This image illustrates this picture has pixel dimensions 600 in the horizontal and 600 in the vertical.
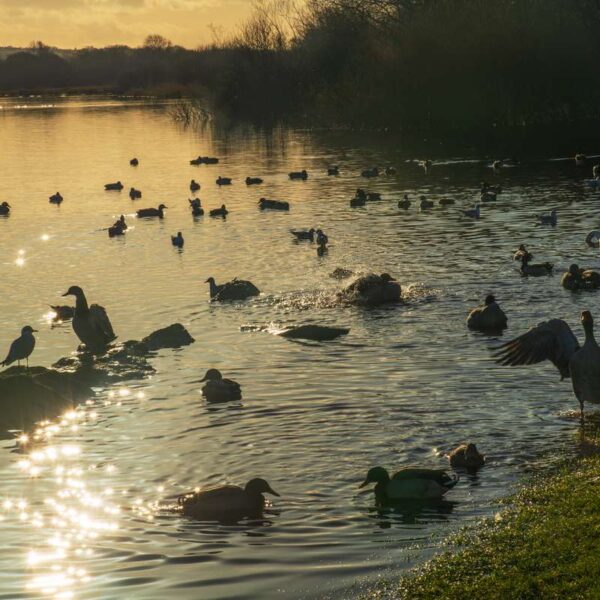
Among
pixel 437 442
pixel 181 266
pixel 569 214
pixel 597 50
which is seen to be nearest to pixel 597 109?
pixel 597 50

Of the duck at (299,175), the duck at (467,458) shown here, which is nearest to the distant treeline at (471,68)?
the duck at (299,175)

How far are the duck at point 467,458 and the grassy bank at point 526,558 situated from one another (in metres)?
2.22

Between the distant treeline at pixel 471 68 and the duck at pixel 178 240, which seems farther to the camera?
the distant treeline at pixel 471 68

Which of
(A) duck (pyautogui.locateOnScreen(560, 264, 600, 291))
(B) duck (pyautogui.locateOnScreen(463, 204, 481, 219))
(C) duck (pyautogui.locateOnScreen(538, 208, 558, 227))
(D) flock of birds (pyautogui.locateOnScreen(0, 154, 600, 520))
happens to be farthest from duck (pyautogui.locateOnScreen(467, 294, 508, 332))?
(B) duck (pyautogui.locateOnScreen(463, 204, 481, 219))

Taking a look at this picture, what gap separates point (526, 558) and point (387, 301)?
19.1m

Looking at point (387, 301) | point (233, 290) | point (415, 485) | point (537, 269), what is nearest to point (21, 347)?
point (233, 290)

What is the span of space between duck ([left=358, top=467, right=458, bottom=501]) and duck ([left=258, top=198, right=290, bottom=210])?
123 ft

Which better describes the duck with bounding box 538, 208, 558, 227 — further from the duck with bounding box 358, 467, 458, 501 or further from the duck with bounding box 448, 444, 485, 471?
the duck with bounding box 358, 467, 458, 501

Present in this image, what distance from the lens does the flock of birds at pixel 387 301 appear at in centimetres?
1734

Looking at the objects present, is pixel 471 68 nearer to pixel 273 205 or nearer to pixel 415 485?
pixel 273 205

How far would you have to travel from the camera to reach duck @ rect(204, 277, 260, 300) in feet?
112

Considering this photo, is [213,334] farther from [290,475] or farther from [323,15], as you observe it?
[323,15]

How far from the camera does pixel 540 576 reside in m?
13.1

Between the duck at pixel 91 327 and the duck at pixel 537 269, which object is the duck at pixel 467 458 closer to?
the duck at pixel 91 327
